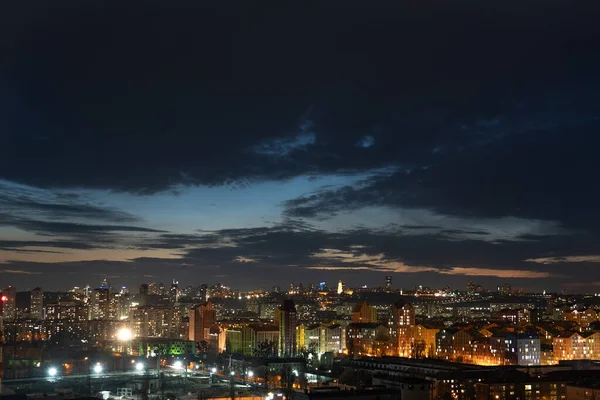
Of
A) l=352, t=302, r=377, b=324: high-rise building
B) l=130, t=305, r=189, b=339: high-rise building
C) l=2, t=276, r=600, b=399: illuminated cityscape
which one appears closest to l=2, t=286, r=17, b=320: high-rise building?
l=2, t=276, r=600, b=399: illuminated cityscape

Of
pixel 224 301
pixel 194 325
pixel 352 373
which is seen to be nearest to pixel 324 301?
pixel 224 301

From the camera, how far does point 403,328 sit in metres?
38.8

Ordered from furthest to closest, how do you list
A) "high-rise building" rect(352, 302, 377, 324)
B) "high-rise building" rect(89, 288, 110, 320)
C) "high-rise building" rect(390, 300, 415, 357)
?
"high-rise building" rect(89, 288, 110, 320) < "high-rise building" rect(352, 302, 377, 324) < "high-rise building" rect(390, 300, 415, 357)

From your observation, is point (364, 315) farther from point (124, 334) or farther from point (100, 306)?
point (100, 306)

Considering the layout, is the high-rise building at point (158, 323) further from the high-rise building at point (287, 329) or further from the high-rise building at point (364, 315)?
the high-rise building at point (287, 329)

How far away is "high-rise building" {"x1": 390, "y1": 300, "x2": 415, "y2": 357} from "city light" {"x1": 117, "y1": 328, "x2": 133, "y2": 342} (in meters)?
17.3

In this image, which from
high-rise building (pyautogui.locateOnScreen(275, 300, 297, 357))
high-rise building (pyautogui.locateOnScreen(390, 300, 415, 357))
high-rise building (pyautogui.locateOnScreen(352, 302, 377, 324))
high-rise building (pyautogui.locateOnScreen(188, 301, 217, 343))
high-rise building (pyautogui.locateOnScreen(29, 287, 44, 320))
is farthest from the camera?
high-rise building (pyautogui.locateOnScreen(29, 287, 44, 320))

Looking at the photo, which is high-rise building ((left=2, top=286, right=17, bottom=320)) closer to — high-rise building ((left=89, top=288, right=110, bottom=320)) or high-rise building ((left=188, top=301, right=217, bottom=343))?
high-rise building ((left=89, top=288, right=110, bottom=320))

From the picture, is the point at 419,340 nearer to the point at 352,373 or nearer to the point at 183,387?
the point at 352,373

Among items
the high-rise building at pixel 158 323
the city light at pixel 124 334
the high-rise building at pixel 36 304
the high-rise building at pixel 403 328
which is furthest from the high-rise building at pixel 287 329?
the high-rise building at pixel 36 304

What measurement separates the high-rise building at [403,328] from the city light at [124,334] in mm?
17337

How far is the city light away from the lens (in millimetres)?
46844

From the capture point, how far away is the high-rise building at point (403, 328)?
38156 millimetres

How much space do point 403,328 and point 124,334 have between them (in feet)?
63.3
